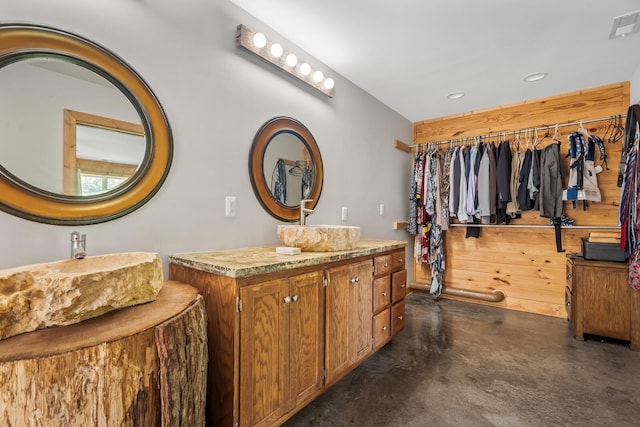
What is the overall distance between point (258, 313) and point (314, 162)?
1.50 m

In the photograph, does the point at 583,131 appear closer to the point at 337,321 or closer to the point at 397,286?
the point at 397,286

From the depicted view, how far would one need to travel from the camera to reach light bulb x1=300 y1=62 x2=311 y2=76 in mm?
2320

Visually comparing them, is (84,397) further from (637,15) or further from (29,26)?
(637,15)

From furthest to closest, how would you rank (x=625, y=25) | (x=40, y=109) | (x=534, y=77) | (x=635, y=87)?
1. (x=534, y=77)
2. (x=635, y=87)
3. (x=625, y=25)
4. (x=40, y=109)

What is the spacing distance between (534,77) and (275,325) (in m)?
3.23

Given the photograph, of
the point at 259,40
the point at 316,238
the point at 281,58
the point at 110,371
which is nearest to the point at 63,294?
the point at 110,371

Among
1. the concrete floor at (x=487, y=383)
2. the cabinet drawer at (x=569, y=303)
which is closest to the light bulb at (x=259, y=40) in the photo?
the concrete floor at (x=487, y=383)

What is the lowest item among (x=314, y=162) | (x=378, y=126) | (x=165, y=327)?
(x=165, y=327)

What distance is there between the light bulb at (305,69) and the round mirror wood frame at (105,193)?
3.89 feet

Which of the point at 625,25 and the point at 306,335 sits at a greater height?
the point at 625,25

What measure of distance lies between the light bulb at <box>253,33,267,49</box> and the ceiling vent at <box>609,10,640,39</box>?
2345 millimetres

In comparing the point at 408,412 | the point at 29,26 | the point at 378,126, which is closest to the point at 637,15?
the point at 378,126

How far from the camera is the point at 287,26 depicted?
83.1 inches

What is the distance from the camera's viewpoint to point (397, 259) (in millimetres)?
2480
